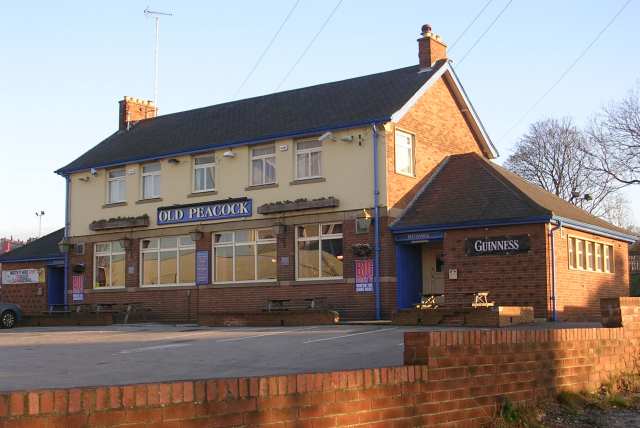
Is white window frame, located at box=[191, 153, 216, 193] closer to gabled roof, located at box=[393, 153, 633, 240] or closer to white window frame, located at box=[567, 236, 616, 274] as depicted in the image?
gabled roof, located at box=[393, 153, 633, 240]

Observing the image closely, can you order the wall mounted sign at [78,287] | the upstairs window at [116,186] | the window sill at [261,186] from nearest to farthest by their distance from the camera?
the window sill at [261,186] → the upstairs window at [116,186] → the wall mounted sign at [78,287]

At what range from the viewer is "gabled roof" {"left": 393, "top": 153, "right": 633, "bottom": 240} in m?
23.5

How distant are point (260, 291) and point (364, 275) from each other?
Result: 4.25m

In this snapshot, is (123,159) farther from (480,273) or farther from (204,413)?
(204,413)

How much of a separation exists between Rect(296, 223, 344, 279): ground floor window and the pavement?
5929 millimetres

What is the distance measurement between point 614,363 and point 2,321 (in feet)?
77.8

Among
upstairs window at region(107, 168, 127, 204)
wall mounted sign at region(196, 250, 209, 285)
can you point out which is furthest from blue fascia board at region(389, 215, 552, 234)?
upstairs window at region(107, 168, 127, 204)

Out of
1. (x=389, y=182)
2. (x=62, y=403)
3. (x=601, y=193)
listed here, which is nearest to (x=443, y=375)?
(x=62, y=403)

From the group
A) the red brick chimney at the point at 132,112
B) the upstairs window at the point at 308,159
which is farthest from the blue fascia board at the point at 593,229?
the red brick chimney at the point at 132,112

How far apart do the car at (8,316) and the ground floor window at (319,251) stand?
10.6m

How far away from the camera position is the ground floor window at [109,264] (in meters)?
32.1

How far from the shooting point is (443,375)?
26.1ft

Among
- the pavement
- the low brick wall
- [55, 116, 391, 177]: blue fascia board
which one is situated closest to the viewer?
the pavement

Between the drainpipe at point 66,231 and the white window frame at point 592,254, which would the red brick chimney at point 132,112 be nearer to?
the drainpipe at point 66,231
